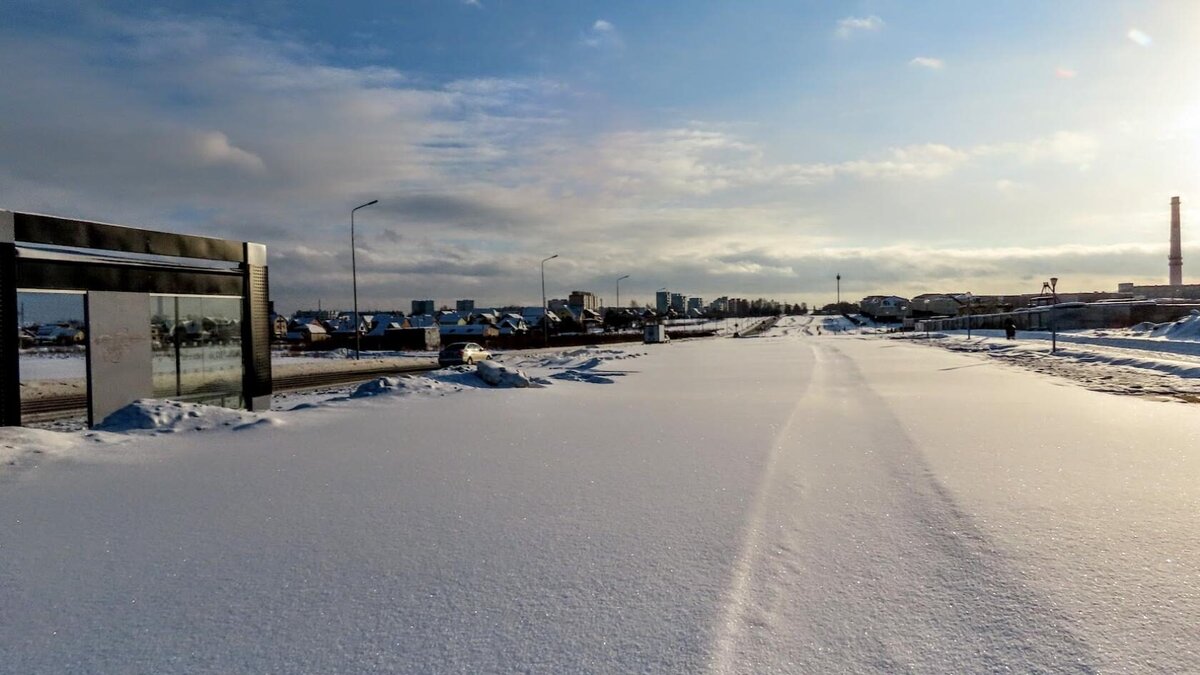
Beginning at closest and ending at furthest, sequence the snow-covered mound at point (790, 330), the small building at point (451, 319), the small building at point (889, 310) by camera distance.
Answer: the snow-covered mound at point (790, 330) < the small building at point (451, 319) < the small building at point (889, 310)

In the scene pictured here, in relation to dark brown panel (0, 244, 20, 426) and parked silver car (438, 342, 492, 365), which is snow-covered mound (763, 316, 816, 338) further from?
dark brown panel (0, 244, 20, 426)

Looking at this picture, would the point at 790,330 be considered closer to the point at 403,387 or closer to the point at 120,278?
the point at 403,387

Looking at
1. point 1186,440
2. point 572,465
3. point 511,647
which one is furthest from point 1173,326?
point 511,647

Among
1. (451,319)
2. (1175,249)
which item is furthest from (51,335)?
(1175,249)

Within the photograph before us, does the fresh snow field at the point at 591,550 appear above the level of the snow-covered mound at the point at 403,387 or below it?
below

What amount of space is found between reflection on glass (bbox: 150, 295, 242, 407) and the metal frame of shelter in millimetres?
239

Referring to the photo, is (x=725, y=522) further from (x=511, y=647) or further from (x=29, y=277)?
(x=29, y=277)

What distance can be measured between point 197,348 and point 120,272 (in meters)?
2.32

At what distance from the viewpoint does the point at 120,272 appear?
1358 centimetres

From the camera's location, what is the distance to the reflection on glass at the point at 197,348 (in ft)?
47.1

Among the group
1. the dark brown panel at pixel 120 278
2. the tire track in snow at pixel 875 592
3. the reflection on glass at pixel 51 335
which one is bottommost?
the tire track in snow at pixel 875 592

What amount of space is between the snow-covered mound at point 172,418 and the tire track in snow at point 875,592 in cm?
811

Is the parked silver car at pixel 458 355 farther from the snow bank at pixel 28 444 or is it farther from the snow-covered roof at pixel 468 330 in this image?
the snow-covered roof at pixel 468 330

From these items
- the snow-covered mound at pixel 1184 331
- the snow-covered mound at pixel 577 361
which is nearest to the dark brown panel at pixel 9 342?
the snow-covered mound at pixel 577 361
